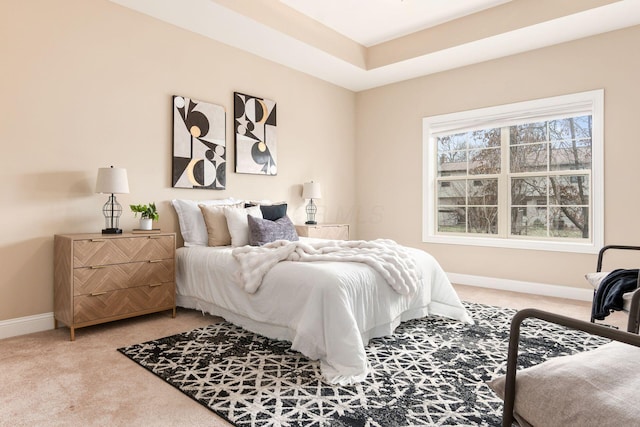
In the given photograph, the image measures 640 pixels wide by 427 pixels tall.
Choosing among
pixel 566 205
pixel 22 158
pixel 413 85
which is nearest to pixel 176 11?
pixel 22 158

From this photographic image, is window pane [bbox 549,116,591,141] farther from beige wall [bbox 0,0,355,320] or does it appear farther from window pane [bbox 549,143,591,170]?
beige wall [bbox 0,0,355,320]

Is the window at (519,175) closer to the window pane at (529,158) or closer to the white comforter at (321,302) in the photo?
the window pane at (529,158)

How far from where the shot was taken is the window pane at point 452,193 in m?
5.32

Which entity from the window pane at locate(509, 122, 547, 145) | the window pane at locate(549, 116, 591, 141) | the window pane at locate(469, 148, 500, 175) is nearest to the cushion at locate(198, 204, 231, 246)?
the window pane at locate(469, 148, 500, 175)

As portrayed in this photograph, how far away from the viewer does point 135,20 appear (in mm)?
3713

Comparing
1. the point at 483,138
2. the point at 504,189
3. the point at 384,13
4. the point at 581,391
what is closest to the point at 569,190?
the point at 504,189

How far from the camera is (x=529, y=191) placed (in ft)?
15.6

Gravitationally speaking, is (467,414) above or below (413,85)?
below

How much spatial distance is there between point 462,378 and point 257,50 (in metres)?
3.99

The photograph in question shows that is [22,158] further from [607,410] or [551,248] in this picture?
[551,248]

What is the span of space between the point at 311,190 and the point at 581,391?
428 centimetres

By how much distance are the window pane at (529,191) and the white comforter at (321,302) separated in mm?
2044

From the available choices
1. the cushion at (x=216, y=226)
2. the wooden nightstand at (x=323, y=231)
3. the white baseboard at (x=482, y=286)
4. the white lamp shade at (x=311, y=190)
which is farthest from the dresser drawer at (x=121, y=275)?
the white lamp shade at (x=311, y=190)

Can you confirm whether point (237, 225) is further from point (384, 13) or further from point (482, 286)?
point (482, 286)
